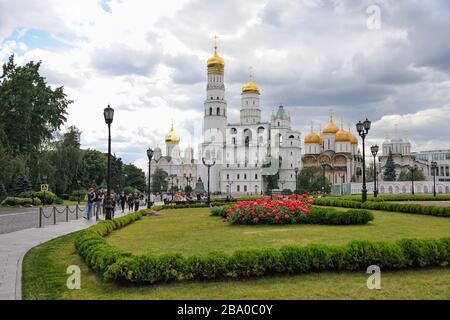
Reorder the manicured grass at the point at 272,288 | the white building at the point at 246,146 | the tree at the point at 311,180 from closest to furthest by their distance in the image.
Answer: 1. the manicured grass at the point at 272,288
2. the tree at the point at 311,180
3. the white building at the point at 246,146

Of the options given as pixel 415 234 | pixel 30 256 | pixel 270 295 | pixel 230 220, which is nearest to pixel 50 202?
pixel 230 220

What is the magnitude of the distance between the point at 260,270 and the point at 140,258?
2.14 meters

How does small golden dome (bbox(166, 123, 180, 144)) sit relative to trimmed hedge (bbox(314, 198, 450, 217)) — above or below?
above

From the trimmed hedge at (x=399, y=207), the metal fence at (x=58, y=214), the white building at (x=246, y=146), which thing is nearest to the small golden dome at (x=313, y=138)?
the white building at (x=246, y=146)

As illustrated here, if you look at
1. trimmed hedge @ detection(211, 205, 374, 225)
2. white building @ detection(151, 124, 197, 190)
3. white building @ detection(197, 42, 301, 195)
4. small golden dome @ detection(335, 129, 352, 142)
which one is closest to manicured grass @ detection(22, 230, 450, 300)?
trimmed hedge @ detection(211, 205, 374, 225)

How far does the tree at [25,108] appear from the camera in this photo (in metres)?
27.2

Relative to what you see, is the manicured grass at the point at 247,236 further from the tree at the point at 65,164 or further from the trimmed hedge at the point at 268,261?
the tree at the point at 65,164

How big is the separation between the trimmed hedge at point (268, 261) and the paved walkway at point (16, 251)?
1.46m

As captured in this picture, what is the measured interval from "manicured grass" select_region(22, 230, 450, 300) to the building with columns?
9483 centimetres

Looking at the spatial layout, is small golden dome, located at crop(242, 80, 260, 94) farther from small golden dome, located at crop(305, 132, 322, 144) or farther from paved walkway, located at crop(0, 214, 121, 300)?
paved walkway, located at crop(0, 214, 121, 300)

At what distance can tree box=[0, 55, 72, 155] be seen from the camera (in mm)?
27172

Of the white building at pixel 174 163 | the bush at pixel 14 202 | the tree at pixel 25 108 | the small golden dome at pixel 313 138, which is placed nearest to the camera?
the tree at pixel 25 108

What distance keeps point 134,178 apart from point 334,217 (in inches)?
3240

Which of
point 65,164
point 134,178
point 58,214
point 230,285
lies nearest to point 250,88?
point 134,178
